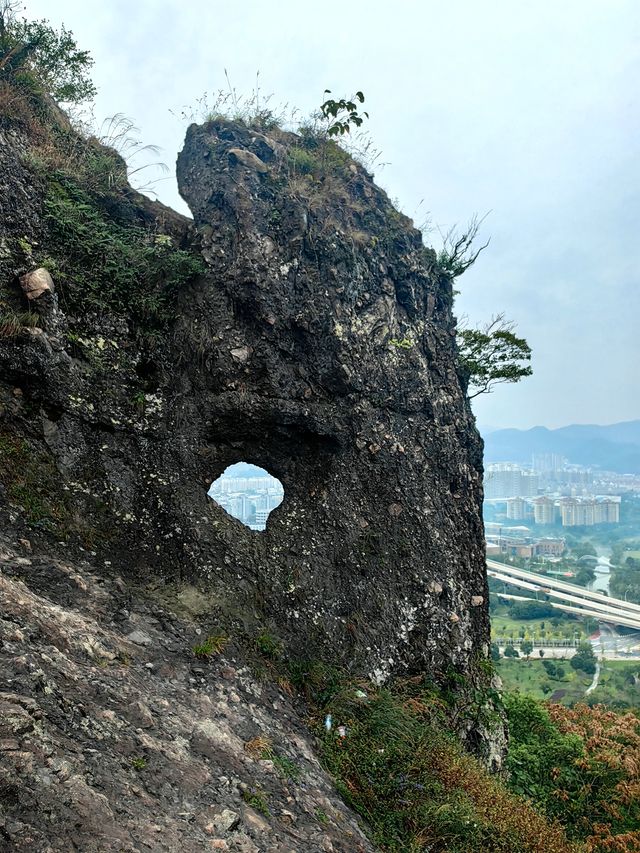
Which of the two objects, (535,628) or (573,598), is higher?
(573,598)

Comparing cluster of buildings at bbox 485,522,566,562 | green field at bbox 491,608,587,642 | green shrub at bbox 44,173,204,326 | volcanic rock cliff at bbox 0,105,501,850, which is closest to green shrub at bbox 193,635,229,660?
volcanic rock cliff at bbox 0,105,501,850

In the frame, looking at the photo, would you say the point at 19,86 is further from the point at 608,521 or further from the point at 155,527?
the point at 608,521

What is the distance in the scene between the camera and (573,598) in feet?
215

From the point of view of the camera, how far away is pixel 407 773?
19.0ft

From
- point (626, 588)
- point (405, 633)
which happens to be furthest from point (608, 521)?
point (405, 633)

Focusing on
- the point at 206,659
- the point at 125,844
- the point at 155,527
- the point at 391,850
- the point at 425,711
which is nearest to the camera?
the point at 125,844

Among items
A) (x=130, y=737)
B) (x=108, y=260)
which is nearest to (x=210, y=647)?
(x=130, y=737)

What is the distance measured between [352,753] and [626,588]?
8377cm

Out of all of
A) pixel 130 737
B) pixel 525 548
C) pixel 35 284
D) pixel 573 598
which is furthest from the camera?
pixel 525 548

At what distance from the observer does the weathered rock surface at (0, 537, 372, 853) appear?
10.00 feet

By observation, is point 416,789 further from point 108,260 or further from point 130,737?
point 108,260

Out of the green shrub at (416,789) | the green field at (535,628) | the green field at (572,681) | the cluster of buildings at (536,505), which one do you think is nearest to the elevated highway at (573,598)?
the green field at (535,628)

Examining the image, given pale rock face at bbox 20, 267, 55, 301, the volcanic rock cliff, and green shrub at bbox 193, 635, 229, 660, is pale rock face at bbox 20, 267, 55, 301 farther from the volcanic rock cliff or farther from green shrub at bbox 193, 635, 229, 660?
green shrub at bbox 193, 635, 229, 660

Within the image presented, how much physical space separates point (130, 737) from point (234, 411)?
441cm
